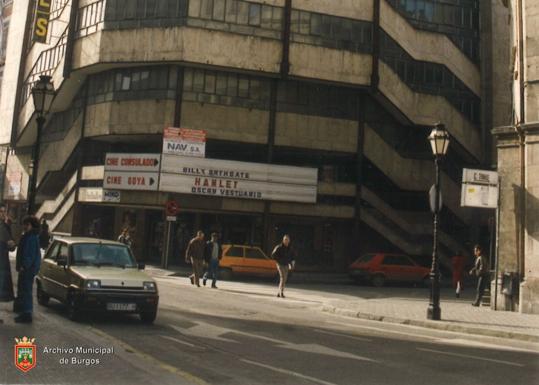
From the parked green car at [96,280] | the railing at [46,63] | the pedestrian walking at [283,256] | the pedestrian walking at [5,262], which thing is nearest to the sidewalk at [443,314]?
the pedestrian walking at [283,256]

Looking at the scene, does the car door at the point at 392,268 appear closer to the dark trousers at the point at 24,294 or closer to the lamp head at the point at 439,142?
the lamp head at the point at 439,142

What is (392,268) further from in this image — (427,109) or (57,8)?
(57,8)

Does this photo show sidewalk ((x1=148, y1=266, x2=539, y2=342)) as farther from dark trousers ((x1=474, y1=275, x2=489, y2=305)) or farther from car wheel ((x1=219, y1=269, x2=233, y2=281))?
car wheel ((x1=219, y1=269, x2=233, y2=281))

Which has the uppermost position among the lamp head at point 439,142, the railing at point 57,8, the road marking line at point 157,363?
the railing at point 57,8

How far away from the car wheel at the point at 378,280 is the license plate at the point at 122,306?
56.8ft

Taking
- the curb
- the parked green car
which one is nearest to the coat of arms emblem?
the parked green car

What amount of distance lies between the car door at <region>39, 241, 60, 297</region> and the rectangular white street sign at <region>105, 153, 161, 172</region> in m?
15.7

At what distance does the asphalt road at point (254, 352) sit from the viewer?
608 centimetres

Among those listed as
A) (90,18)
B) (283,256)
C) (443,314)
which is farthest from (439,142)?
(90,18)

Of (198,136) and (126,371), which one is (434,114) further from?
(126,371)

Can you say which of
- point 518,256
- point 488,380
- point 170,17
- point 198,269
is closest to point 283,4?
point 170,17

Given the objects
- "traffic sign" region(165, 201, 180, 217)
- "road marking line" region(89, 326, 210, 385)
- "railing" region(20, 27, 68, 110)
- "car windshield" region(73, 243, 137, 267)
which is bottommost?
"road marking line" region(89, 326, 210, 385)

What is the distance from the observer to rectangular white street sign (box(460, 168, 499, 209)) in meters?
15.9

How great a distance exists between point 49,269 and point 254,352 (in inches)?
204
